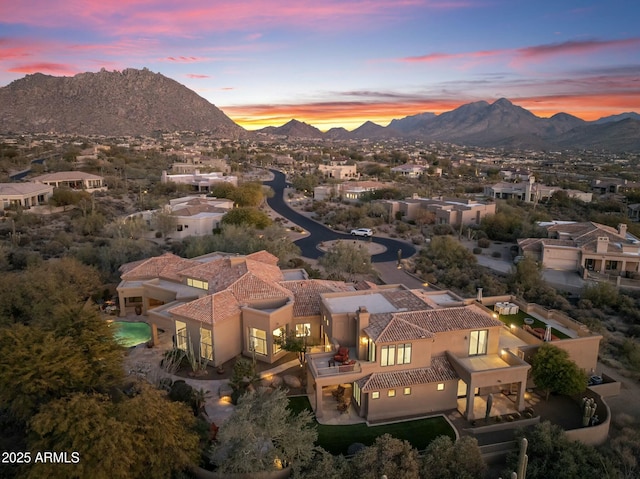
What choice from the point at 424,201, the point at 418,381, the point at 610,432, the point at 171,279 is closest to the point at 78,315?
the point at 171,279

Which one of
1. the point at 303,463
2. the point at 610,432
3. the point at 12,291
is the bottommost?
the point at 610,432

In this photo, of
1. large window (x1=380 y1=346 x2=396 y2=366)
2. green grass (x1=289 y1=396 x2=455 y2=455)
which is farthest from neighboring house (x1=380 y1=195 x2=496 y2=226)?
green grass (x1=289 y1=396 x2=455 y2=455)

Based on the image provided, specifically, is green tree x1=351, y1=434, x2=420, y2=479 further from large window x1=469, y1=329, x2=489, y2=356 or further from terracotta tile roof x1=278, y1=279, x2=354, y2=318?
terracotta tile roof x1=278, y1=279, x2=354, y2=318

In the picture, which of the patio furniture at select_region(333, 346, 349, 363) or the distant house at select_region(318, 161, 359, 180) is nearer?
the patio furniture at select_region(333, 346, 349, 363)

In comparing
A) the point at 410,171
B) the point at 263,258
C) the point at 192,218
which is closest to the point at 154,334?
the point at 263,258

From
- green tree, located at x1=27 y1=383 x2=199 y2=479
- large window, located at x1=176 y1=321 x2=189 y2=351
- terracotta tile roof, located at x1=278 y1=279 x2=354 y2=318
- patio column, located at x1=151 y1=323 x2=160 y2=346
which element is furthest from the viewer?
patio column, located at x1=151 y1=323 x2=160 y2=346

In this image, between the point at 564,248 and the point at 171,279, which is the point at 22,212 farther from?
the point at 564,248

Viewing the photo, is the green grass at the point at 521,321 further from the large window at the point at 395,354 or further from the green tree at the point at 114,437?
the green tree at the point at 114,437

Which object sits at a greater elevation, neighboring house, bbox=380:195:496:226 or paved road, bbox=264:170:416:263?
neighboring house, bbox=380:195:496:226
